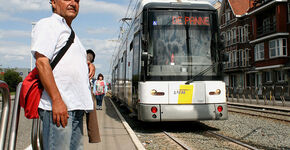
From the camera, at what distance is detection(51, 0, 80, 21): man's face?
2.47m

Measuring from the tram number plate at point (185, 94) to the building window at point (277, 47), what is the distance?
87.4 feet

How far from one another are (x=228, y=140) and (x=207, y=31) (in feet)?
10.00

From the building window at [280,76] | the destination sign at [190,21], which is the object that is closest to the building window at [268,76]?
the building window at [280,76]

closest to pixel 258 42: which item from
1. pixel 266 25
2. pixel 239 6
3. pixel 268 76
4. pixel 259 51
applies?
pixel 259 51

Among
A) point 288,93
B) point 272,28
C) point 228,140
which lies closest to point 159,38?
point 228,140

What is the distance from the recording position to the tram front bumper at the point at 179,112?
780 cm

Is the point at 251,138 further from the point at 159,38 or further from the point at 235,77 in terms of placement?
the point at 235,77

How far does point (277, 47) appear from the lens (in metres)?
32.2

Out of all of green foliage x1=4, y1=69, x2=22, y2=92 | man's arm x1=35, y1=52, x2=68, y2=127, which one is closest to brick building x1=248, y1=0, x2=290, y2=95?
man's arm x1=35, y1=52, x2=68, y2=127

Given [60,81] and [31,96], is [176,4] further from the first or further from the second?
[31,96]

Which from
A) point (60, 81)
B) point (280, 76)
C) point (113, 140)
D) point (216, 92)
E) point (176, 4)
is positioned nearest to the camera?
point (60, 81)

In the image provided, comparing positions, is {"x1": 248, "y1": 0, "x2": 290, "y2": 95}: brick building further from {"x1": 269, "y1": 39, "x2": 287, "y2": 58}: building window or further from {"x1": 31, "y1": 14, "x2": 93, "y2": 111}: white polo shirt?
{"x1": 31, "y1": 14, "x2": 93, "y2": 111}: white polo shirt

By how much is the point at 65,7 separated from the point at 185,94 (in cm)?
587

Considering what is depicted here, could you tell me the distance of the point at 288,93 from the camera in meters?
18.9
